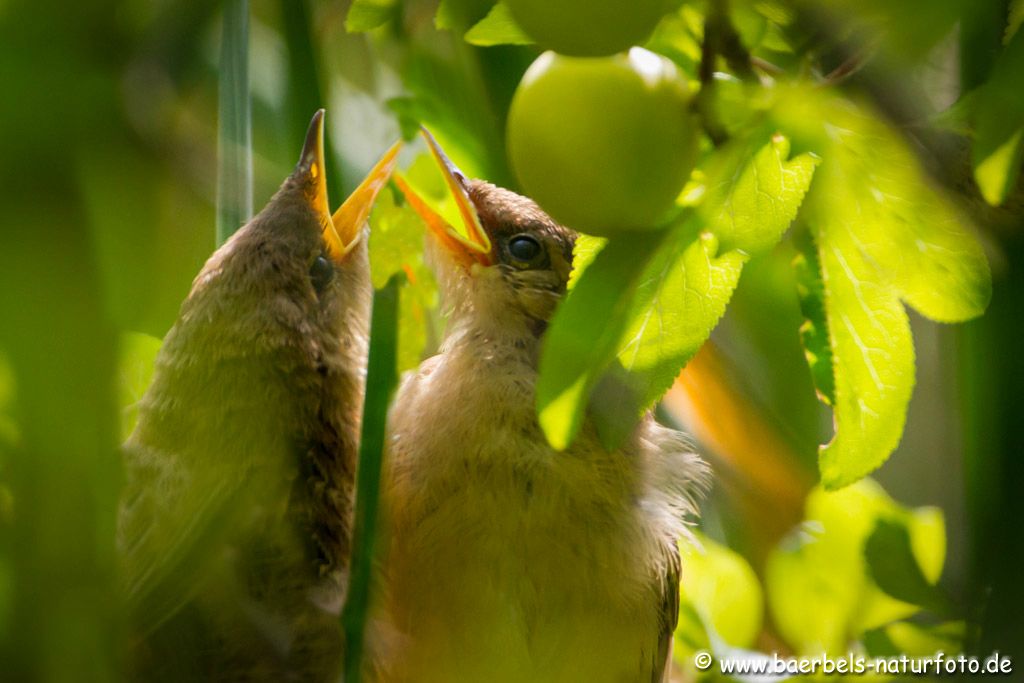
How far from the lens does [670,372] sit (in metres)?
0.55

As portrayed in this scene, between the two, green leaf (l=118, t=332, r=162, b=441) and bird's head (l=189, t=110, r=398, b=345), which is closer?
green leaf (l=118, t=332, r=162, b=441)

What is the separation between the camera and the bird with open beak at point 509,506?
1.03 metres

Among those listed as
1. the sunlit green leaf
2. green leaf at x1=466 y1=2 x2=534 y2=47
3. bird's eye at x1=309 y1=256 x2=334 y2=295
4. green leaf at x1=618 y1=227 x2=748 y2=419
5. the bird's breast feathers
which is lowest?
the sunlit green leaf

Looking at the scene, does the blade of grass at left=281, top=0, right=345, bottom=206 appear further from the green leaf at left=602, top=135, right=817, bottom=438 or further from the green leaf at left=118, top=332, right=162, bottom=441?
the green leaf at left=602, top=135, right=817, bottom=438

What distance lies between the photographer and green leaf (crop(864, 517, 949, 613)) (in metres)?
0.86

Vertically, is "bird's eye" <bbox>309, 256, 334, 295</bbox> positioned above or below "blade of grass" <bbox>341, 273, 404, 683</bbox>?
below

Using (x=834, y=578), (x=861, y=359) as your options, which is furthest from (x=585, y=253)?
(x=834, y=578)

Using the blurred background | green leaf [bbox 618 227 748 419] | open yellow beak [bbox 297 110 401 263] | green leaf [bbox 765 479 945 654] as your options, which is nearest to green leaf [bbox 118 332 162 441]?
the blurred background

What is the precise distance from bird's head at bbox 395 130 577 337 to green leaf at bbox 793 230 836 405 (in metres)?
0.62

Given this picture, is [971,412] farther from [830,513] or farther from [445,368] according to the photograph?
[445,368]

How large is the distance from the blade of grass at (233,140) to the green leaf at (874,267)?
17.2 inches

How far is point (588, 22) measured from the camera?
16.8 inches

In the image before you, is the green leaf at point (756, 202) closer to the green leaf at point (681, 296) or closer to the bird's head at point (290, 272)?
the green leaf at point (681, 296)

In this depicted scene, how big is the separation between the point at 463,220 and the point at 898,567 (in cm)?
59
